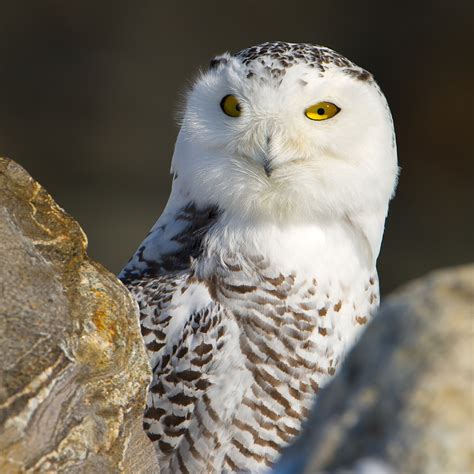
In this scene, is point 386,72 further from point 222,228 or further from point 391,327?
point 391,327

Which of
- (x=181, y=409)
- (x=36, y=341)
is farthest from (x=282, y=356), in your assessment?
(x=36, y=341)

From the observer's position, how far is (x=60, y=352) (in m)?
1.71

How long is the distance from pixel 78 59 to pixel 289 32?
4.97 ft

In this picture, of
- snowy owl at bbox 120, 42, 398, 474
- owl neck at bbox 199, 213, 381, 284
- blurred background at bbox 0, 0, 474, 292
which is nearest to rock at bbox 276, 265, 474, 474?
snowy owl at bbox 120, 42, 398, 474

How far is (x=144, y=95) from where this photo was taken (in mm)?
7996

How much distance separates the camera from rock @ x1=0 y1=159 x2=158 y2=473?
1628mm

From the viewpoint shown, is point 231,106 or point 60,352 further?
point 231,106

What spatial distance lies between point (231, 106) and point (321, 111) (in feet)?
0.71

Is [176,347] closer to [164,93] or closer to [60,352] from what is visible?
[60,352]

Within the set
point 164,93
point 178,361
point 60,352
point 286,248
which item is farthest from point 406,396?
point 164,93

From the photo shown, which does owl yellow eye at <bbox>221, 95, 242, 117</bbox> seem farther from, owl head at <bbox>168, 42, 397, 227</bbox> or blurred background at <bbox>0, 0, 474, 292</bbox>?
blurred background at <bbox>0, 0, 474, 292</bbox>

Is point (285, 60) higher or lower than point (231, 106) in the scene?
higher

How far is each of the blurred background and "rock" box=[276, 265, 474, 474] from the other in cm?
626

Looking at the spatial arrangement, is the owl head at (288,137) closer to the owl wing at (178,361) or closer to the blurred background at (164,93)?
the owl wing at (178,361)
